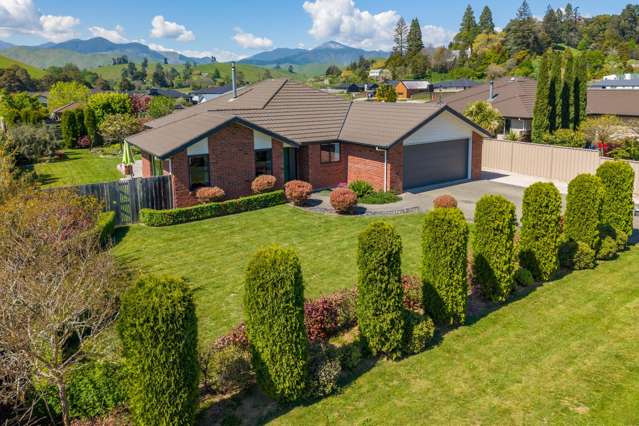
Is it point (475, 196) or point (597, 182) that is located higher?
point (597, 182)

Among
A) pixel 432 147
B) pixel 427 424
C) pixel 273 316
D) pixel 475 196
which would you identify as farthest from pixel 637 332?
pixel 432 147

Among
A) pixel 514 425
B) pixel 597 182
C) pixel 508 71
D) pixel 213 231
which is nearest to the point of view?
pixel 514 425

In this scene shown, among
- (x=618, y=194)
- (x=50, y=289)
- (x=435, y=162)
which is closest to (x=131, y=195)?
(x=50, y=289)

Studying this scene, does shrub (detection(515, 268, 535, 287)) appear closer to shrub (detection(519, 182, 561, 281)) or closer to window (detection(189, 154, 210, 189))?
shrub (detection(519, 182, 561, 281))

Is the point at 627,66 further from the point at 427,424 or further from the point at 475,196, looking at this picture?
the point at 427,424

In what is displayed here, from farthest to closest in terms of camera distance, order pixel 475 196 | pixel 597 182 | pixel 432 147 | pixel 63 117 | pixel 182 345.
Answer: pixel 63 117
pixel 432 147
pixel 475 196
pixel 597 182
pixel 182 345

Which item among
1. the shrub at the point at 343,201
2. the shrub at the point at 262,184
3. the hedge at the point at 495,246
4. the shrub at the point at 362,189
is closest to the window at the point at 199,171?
the shrub at the point at 262,184

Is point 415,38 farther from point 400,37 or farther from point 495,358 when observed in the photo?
point 495,358

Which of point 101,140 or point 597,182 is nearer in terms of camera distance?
point 597,182
